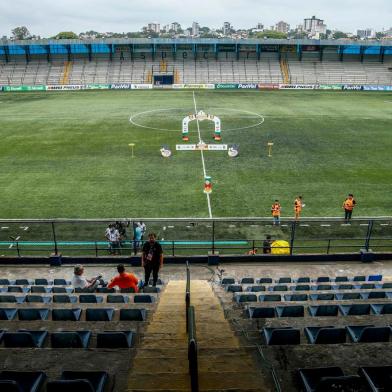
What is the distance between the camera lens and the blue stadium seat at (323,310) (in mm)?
9477

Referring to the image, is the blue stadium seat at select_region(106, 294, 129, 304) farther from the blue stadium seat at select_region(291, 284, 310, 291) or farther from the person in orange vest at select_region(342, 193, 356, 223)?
the person in orange vest at select_region(342, 193, 356, 223)

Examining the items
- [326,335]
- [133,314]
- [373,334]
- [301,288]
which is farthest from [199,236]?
[373,334]

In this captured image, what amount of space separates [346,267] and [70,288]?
9.69 m

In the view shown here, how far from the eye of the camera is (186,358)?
6.93m

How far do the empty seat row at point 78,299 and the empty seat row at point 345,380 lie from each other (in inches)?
224

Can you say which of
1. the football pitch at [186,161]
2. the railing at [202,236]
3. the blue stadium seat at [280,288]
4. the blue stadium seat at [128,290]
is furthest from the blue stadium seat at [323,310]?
the football pitch at [186,161]

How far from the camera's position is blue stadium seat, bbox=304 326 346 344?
753cm

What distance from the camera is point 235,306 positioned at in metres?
10.5

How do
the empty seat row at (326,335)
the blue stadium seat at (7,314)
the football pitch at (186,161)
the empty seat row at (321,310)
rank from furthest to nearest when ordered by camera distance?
the football pitch at (186,161) → the blue stadium seat at (7,314) → the empty seat row at (321,310) → the empty seat row at (326,335)

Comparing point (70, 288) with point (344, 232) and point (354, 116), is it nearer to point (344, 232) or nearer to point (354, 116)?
point (344, 232)

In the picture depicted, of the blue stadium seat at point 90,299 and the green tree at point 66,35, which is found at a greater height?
the green tree at point 66,35

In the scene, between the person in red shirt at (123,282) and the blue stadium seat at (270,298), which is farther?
the person in red shirt at (123,282)

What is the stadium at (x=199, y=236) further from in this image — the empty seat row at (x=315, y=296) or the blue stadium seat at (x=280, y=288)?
the blue stadium seat at (x=280, y=288)

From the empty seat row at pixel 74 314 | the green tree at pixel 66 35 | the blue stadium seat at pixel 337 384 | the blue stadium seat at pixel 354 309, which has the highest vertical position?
the green tree at pixel 66 35
